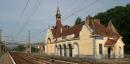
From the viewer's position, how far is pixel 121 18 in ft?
327

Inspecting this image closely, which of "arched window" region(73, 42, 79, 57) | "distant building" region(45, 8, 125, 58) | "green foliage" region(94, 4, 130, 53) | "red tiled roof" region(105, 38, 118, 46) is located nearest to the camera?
"distant building" region(45, 8, 125, 58)

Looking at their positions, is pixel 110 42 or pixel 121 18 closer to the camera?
pixel 110 42

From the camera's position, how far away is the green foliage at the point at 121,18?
309 feet

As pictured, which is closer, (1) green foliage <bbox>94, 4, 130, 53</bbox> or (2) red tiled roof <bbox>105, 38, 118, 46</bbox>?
(2) red tiled roof <bbox>105, 38, 118, 46</bbox>

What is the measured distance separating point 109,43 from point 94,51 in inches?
242

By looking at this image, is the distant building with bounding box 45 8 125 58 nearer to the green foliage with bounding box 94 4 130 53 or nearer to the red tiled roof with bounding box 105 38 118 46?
the red tiled roof with bounding box 105 38 118 46

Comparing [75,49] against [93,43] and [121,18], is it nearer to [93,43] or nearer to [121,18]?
[93,43]

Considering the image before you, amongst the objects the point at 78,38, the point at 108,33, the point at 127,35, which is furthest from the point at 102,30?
the point at 127,35

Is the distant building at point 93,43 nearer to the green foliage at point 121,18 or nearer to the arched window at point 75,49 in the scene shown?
the arched window at point 75,49

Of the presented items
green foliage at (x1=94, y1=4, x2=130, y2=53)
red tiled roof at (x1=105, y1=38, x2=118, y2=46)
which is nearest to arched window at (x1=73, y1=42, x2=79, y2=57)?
red tiled roof at (x1=105, y1=38, x2=118, y2=46)

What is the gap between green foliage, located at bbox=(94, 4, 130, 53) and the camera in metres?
94.1

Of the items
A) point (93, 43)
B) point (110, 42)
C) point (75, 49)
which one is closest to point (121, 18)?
point (75, 49)

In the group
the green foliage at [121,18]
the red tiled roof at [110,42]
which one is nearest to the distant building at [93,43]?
the red tiled roof at [110,42]

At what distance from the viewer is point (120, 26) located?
323 ft
